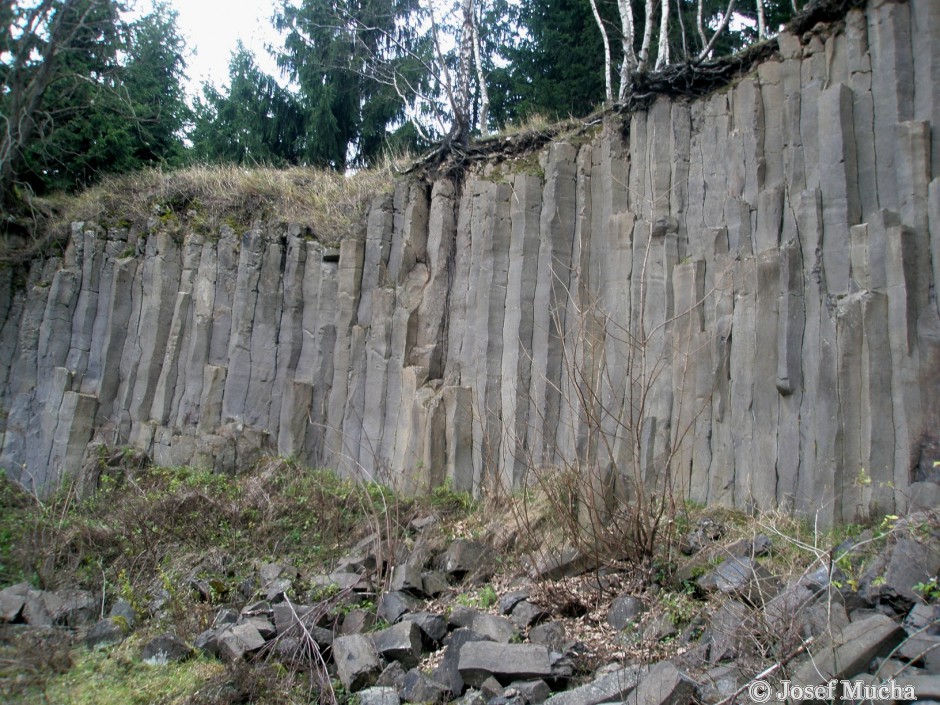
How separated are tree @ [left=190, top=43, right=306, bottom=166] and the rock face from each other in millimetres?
7339

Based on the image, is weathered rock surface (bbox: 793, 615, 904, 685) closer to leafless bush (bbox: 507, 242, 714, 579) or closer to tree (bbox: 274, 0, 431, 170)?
leafless bush (bbox: 507, 242, 714, 579)

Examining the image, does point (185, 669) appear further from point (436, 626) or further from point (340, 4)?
point (340, 4)

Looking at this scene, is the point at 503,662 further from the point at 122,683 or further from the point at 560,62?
the point at 560,62

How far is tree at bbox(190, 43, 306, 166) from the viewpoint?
21391 millimetres

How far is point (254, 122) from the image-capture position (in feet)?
70.1

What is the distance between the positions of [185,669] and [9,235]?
11.7 meters

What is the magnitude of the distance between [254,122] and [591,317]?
14.1 m

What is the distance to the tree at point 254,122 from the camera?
21.4 meters

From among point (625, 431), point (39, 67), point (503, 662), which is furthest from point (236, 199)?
point (503, 662)

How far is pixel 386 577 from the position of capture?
841 centimetres

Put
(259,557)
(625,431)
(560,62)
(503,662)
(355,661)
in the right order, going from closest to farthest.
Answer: (503,662), (355,661), (625,431), (259,557), (560,62)

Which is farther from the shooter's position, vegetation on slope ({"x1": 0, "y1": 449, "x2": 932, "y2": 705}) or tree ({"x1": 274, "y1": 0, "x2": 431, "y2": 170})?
tree ({"x1": 274, "y1": 0, "x2": 431, "y2": 170})

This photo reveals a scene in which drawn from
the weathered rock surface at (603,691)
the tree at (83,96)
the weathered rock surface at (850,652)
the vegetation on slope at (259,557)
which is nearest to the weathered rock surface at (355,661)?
the vegetation on slope at (259,557)

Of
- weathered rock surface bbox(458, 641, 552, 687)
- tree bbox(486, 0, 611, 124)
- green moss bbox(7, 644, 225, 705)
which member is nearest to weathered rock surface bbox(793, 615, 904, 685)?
weathered rock surface bbox(458, 641, 552, 687)
